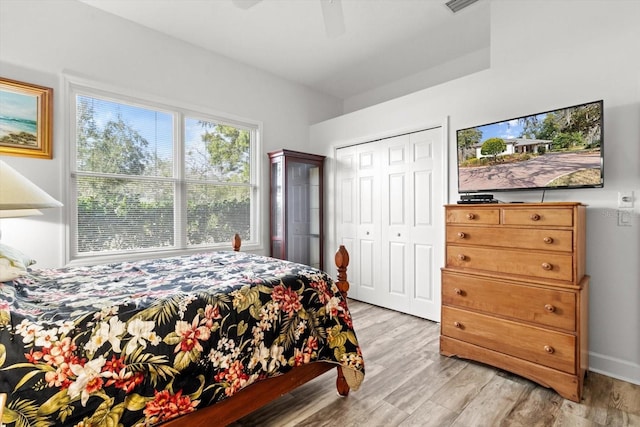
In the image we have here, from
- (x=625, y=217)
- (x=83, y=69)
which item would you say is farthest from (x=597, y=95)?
(x=83, y=69)

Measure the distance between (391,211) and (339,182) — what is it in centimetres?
91

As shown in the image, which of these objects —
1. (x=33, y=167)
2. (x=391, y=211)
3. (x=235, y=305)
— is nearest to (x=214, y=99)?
(x=33, y=167)

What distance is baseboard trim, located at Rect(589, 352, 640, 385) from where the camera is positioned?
6.91 feet

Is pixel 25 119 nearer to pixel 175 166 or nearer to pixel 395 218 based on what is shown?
pixel 175 166

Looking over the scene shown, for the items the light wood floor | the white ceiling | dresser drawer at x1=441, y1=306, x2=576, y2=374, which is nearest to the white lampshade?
the light wood floor

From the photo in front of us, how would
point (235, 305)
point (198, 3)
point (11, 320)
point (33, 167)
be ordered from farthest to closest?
1. point (198, 3)
2. point (33, 167)
3. point (235, 305)
4. point (11, 320)

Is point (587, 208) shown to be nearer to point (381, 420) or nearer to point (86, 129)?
point (381, 420)

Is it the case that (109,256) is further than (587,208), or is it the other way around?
(109,256)

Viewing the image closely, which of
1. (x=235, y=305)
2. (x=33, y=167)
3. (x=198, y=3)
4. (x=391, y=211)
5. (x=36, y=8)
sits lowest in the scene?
(x=235, y=305)

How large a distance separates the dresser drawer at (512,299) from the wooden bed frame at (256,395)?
103cm

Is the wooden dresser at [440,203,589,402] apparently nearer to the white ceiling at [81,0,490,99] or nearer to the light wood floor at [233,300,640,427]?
the light wood floor at [233,300,640,427]

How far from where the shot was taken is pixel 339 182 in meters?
4.23

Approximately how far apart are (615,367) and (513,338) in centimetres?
74

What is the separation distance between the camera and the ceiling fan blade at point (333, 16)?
1.90 meters
